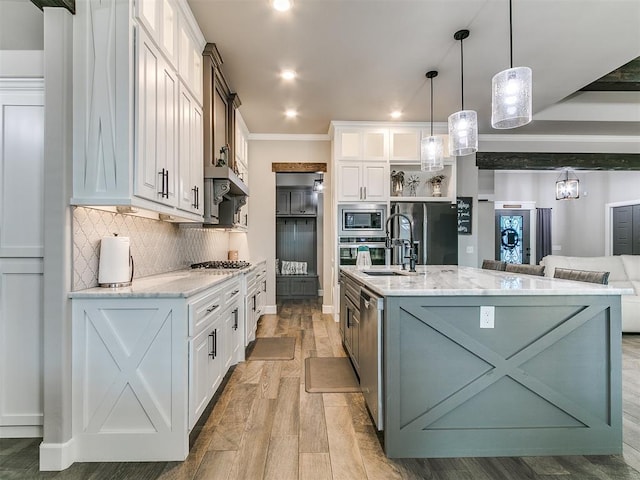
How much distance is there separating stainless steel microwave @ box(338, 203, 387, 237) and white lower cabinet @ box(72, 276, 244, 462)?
3.42 m

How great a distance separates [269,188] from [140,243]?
126 inches

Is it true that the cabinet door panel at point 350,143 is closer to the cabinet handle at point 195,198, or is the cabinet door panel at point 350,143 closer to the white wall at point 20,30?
the cabinet handle at point 195,198

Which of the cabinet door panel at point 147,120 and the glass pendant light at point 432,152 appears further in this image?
the glass pendant light at point 432,152

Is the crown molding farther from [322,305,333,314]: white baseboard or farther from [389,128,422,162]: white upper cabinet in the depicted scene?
[322,305,333,314]: white baseboard

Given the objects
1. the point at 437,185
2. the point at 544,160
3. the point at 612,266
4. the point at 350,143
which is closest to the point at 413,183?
the point at 437,185

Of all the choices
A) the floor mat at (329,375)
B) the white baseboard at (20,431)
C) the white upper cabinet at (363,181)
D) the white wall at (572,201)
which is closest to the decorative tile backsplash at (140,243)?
the white baseboard at (20,431)

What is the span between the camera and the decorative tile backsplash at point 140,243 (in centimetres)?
187

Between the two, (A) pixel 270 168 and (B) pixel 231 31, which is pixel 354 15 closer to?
(B) pixel 231 31

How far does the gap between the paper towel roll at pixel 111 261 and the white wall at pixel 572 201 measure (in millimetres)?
9233

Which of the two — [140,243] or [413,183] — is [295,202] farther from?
[140,243]

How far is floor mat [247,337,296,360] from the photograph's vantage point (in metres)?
3.46

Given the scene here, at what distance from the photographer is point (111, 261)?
1987 mm

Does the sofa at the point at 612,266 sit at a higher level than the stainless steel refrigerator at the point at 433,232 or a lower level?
lower

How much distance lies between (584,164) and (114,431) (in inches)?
286
